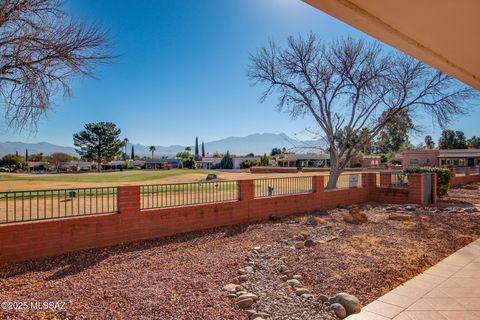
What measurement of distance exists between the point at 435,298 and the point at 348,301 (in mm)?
1088

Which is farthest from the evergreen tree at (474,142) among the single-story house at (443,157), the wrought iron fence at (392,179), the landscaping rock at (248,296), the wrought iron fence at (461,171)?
the landscaping rock at (248,296)

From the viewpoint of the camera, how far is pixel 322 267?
4.79 m

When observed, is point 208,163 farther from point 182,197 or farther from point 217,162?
point 182,197

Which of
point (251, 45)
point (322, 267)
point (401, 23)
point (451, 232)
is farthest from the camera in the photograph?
point (251, 45)

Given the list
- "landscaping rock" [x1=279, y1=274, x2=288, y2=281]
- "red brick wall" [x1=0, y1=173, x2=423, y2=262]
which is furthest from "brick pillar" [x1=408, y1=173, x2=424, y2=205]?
"landscaping rock" [x1=279, y1=274, x2=288, y2=281]

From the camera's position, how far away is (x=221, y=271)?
469 centimetres

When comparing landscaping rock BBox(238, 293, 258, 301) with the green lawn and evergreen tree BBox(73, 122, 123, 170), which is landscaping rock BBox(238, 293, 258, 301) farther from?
evergreen tree BBox(73, 122, 123, 170)

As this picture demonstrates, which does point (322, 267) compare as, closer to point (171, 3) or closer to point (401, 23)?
point (401, 23)

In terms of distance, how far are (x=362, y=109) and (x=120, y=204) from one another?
1427 cm

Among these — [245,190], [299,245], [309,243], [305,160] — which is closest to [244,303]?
[299,245]

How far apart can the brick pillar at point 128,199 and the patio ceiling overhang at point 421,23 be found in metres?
5.97

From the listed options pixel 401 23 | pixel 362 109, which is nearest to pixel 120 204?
pixel 401 23

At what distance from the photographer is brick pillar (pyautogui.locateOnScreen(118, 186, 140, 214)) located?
6.39 metres

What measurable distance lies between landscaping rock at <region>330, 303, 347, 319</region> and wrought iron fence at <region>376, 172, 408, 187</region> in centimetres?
1100
